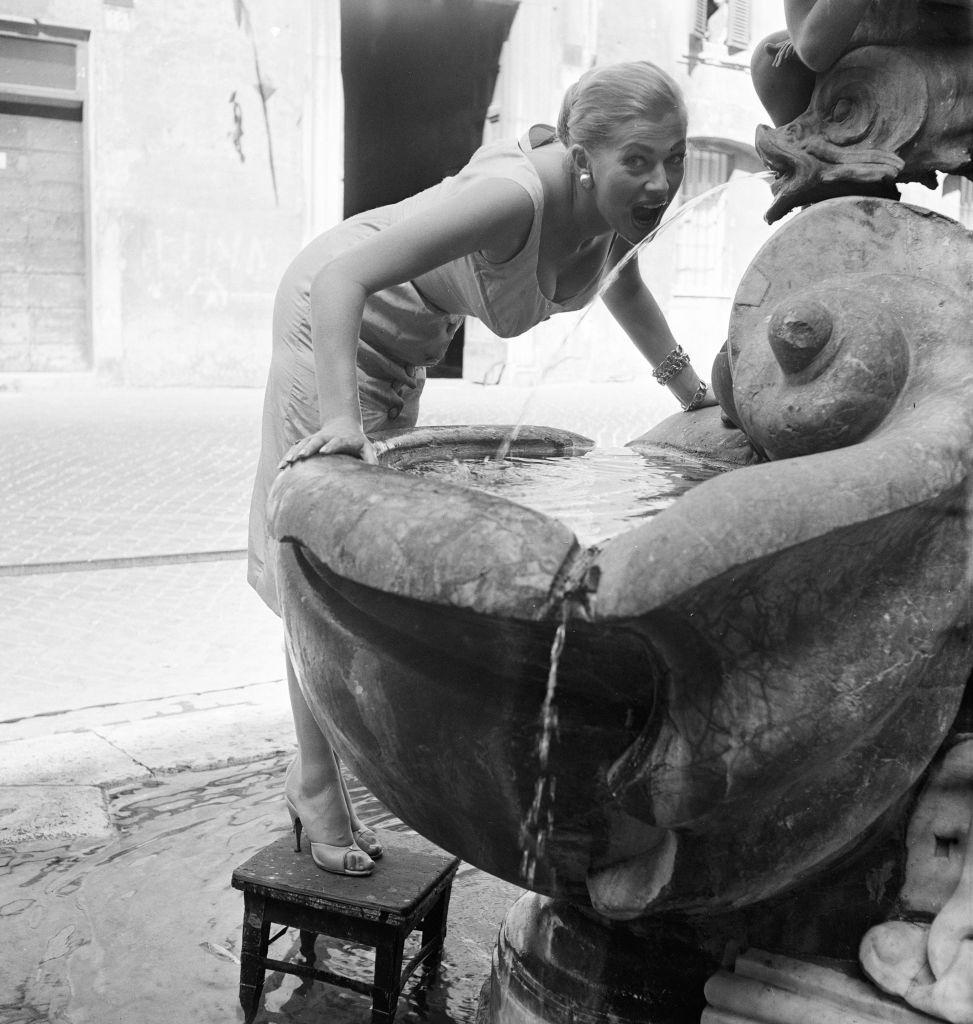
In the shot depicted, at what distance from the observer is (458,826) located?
1529mm

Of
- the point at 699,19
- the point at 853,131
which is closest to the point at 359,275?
the point at 853,131

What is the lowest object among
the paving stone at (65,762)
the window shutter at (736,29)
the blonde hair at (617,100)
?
the paving stone at (65,762)

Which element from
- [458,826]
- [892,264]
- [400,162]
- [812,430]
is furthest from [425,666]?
[400,162]

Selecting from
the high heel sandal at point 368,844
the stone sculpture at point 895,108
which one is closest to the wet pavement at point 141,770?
the high heel sandal at point 368,844

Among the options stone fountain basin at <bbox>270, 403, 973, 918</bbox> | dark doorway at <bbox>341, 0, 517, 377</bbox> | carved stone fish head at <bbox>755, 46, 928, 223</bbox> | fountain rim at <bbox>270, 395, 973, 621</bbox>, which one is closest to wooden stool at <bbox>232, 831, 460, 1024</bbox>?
stone fountain basin at <bbox>270, 403, 973, 918</bbox>

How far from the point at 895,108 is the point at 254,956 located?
65.1 inches

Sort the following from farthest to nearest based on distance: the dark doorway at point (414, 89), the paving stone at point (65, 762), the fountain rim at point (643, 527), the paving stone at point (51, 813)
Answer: the dark doorway at point (414, 89) → the paving stone at point (65, 762) → the paving stone at point (51, 813) → the fountain rim at point (643, 527)

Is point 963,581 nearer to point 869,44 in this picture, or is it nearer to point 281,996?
point 869,44

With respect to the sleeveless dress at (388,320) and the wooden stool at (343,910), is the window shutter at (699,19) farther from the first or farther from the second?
the wooden stool at (343,910)

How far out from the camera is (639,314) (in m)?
2.58

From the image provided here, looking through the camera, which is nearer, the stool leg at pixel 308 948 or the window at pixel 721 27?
the stool leg at pixel 308 948

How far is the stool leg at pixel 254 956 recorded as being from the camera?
2.15 m

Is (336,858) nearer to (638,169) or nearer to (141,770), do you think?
(141,770)

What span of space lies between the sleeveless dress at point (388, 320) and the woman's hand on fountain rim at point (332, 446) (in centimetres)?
52
